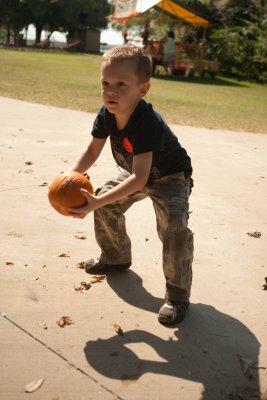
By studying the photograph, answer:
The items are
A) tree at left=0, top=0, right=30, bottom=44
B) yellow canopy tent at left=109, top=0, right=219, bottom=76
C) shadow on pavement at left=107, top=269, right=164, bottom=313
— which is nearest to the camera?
shadow on pavement at left=107, top=269, right=164, bottom=313

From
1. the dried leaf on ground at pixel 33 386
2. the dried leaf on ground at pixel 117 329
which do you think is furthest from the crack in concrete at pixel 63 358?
the dried leaf on ground at pixel 117 329

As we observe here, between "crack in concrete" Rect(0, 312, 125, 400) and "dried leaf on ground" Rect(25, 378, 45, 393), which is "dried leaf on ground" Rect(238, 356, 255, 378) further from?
"dried leaf on ground" Rect(25, 378, 45, 393)

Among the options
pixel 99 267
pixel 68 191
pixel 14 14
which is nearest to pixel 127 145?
pixel 68 191

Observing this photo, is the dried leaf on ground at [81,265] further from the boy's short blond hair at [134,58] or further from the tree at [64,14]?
the tree at [64,14]

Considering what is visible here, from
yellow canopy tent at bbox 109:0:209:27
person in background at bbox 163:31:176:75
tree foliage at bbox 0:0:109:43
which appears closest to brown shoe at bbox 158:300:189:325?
person in background at bbox 163:31:176:75

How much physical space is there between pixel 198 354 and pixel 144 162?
1.10m

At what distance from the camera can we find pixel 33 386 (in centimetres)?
216

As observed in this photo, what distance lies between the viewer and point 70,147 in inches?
273

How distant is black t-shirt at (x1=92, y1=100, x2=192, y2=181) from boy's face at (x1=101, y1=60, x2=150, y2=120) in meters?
0.09

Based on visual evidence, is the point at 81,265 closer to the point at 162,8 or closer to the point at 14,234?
the point at 14,234

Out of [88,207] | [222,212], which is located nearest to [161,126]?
[88,207]

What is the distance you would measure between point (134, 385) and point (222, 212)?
280 cm

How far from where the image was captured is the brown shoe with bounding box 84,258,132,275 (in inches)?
132

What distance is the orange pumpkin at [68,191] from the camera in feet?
9.04
